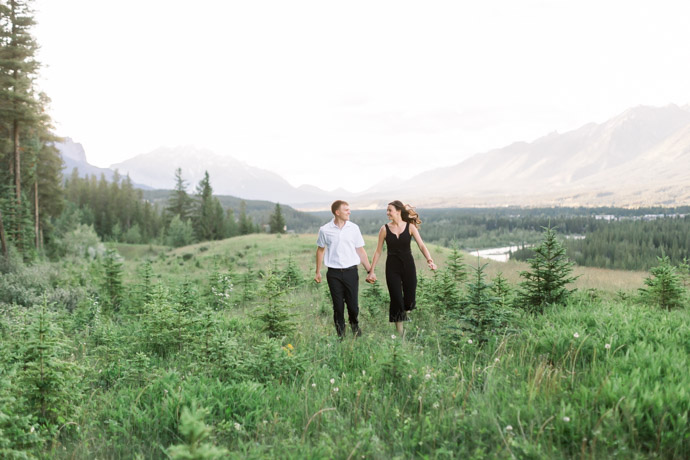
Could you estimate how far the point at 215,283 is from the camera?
1391 cm

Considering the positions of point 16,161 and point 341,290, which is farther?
point 16,161

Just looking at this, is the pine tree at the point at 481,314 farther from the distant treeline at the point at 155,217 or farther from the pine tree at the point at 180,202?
the pine tree at the point at 180,202

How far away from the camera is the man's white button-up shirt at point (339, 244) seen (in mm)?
6934

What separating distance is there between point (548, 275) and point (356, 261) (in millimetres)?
3591

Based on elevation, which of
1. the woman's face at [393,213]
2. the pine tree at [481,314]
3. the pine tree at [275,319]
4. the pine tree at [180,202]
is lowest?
the pine tree at [275,319]

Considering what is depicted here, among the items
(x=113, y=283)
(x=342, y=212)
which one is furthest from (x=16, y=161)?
(x=342, y=212)

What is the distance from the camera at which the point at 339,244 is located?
22.9 feet

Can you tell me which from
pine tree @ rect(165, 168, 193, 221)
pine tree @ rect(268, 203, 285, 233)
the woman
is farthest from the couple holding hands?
pine tree @ rect(165, 168, 193, 221)

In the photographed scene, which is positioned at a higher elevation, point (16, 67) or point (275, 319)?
point (16, 67)

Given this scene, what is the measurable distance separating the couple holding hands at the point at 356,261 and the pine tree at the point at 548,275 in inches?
75.9

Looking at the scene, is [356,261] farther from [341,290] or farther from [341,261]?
[341,290]

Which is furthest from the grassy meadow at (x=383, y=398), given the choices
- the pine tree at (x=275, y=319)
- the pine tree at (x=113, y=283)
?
the pine tree at (x=113, y=283)

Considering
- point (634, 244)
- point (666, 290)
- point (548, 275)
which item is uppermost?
point (548, 275)

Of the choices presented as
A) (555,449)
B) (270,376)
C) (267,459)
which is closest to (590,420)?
(555,449)
